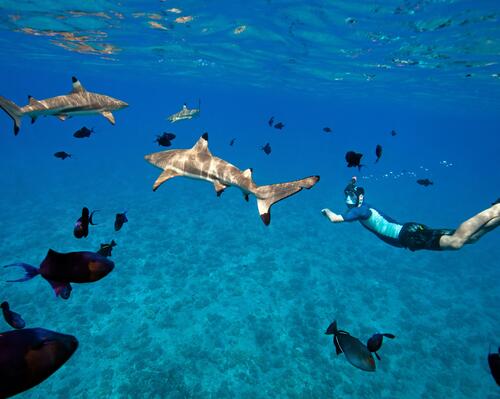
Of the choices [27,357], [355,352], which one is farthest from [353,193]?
[27,357]

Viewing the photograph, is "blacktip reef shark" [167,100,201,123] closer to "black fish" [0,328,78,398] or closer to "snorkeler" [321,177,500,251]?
"snorkeler" [321,177,500,251]

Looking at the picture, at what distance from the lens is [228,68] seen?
1540 inches

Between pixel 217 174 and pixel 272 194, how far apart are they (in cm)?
131

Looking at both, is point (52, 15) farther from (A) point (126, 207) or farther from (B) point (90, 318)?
(B) point (90, 318)

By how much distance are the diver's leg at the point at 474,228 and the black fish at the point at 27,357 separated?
9132 millimetres

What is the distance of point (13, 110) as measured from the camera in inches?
261

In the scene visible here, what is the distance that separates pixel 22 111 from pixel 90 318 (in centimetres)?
939

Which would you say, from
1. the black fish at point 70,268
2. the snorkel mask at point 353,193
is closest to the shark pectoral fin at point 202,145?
the black fish at point 70,268

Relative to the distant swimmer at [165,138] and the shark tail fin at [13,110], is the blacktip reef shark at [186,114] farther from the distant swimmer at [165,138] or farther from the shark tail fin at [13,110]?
the shark tail fin at [13,110]

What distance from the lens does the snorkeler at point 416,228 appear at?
7.48 m

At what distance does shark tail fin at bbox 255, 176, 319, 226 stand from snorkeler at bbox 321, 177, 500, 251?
446cm

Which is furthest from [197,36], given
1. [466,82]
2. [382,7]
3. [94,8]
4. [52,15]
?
[466,82]

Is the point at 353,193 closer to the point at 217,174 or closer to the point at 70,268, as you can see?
the point at 217,174

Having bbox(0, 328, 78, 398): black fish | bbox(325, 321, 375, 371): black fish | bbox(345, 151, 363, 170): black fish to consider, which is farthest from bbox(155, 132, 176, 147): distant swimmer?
bbox(0, 328, 78, 398): black fish
